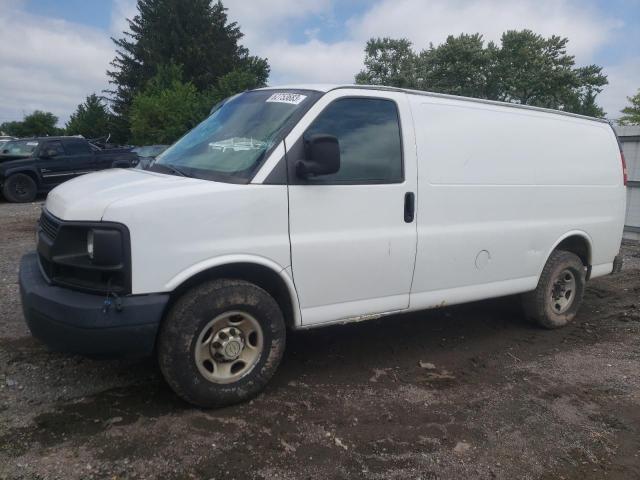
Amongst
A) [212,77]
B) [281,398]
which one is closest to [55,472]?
[281,398]

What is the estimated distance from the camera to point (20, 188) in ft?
47.6

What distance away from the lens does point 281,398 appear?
3625mm

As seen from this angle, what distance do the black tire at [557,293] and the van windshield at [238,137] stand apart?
119 inches

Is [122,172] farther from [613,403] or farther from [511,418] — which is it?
[613,403]

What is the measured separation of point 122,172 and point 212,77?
1627 inches

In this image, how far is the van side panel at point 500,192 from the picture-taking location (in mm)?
4121

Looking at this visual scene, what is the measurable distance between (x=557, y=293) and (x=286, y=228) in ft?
11.1

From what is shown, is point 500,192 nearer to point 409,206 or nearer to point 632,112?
point 409,206

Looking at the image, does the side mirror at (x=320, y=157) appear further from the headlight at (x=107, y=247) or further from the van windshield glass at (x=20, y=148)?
the van windshield glass at (x=20, y=148)

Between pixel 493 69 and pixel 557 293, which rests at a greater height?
pixel 493 69

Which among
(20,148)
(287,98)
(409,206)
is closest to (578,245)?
(409,206)

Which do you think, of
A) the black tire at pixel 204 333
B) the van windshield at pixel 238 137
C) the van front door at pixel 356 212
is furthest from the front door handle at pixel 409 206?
the black tire at pixel 204 333

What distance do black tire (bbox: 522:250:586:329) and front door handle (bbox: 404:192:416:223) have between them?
1.94m

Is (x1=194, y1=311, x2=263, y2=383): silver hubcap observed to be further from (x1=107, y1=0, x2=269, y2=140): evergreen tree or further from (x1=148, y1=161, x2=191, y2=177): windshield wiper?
(x1=107, y1=0, x2=269, y2=140): evergreen tree
